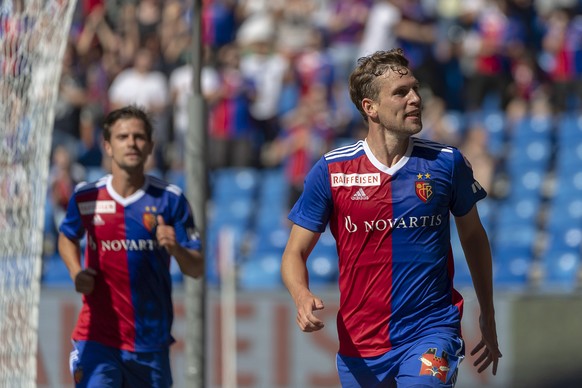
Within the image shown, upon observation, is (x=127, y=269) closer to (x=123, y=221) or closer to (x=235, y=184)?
(x=123, y=221)

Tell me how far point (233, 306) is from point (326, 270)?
4.95 ft

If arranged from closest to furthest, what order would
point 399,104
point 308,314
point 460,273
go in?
point 308,314, point 399,104, point 460,273

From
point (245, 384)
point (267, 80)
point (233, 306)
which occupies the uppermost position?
point (267, 80)

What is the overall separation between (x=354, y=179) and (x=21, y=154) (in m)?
2.98

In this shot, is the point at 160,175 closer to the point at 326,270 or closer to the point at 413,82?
the point at 326,270

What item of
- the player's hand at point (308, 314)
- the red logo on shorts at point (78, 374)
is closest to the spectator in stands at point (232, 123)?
the red logo on shorts at point (78, 374)

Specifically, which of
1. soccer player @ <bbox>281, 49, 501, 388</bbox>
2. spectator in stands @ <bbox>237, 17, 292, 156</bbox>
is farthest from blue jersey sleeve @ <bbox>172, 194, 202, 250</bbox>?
spectator in stands @ <bbox>237, 17, 292, 156</bbox>

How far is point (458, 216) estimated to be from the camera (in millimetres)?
6383

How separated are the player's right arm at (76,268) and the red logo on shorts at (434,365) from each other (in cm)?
251

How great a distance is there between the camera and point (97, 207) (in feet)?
26.5

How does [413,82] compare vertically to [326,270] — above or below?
above

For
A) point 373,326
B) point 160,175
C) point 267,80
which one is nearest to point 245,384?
point 160,175

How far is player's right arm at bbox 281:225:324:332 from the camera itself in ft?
19.0

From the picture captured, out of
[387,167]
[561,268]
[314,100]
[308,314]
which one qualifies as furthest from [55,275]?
[308,314]
